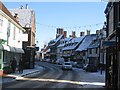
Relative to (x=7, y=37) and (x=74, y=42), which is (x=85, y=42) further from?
(x=7, y=37)

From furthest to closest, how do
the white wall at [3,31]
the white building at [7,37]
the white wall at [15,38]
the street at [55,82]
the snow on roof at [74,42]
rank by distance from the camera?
the snow on roof at [74,42], the white wall at [15,38], the white wall at [3,31], the white building at [7,37], the street at [55,82]

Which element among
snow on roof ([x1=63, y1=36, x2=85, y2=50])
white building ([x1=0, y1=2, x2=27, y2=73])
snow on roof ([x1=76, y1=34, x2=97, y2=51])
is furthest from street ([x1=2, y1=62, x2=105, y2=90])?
snow on roof ([x1=63, y1=36, x2=85, y2=50])

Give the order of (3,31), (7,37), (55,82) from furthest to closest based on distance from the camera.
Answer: (7,37) < (3,31) < (55,82)

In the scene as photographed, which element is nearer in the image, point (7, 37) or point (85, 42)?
point (7, 37)

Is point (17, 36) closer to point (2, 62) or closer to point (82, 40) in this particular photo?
point (2, 62)

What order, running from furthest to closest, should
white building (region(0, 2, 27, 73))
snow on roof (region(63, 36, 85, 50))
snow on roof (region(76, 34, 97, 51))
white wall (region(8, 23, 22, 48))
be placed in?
snow on roof (region(63, 36, 85, 50)) → snow on roof (region(76, 34, 97, 51)) → white wall (region(8, 23, 22, 48)) → white building (region(0, 2, 27, 73))

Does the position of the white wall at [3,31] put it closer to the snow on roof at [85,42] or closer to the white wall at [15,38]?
the white wall at [15,38]

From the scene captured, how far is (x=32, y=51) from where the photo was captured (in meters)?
66.2

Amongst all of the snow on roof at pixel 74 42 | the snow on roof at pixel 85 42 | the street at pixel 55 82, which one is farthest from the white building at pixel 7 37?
the snow on roof at pixel 74 42

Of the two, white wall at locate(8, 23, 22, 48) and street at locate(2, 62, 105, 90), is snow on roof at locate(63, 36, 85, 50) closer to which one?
white wall at locate(8, 23, 22, 48)

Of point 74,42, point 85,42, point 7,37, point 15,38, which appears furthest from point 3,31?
point 74,42

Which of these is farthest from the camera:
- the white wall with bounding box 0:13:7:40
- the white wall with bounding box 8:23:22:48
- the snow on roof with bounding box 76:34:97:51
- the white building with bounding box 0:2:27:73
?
the snow on roof with bounding box 76:34:97:51

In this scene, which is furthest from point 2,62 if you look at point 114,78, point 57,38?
point 57,38

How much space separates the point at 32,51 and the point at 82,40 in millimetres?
48003
